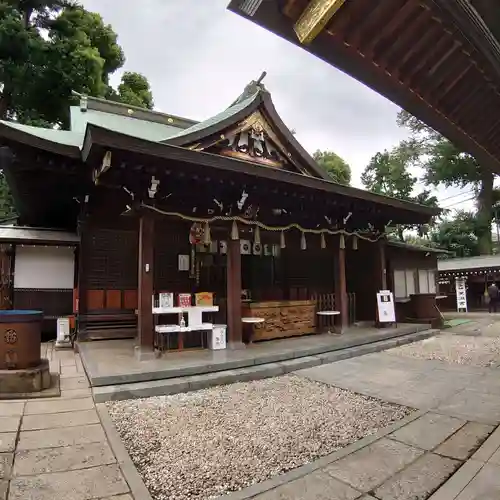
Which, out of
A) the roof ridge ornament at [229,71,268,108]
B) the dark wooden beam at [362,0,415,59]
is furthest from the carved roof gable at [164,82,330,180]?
the dark wooden beam at [362,0,415,59]

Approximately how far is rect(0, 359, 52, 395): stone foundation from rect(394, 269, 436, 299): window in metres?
11.2

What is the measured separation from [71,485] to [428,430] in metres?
3.09

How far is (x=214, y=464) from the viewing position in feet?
9.16

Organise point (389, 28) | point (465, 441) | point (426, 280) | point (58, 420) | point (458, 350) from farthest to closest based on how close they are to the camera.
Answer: point (426, 280)
point (458, 350)
point (58, 420)
point (465, 441)
point (389, 28)

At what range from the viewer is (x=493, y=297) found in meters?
16.9

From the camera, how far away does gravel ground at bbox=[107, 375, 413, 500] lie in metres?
2.63

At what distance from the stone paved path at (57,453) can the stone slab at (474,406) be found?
344 centimetres

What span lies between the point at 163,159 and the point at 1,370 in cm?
347

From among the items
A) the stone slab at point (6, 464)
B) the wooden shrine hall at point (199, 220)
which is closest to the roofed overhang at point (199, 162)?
the wooden shrine hall at point (199, 220)

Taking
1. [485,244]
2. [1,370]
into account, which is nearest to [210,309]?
[1,370]

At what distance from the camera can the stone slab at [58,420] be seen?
3.45 m

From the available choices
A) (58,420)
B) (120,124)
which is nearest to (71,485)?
(58,420)

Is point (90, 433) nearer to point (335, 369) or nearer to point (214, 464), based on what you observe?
point (214, 464)

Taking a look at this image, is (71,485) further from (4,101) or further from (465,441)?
(4,101)
